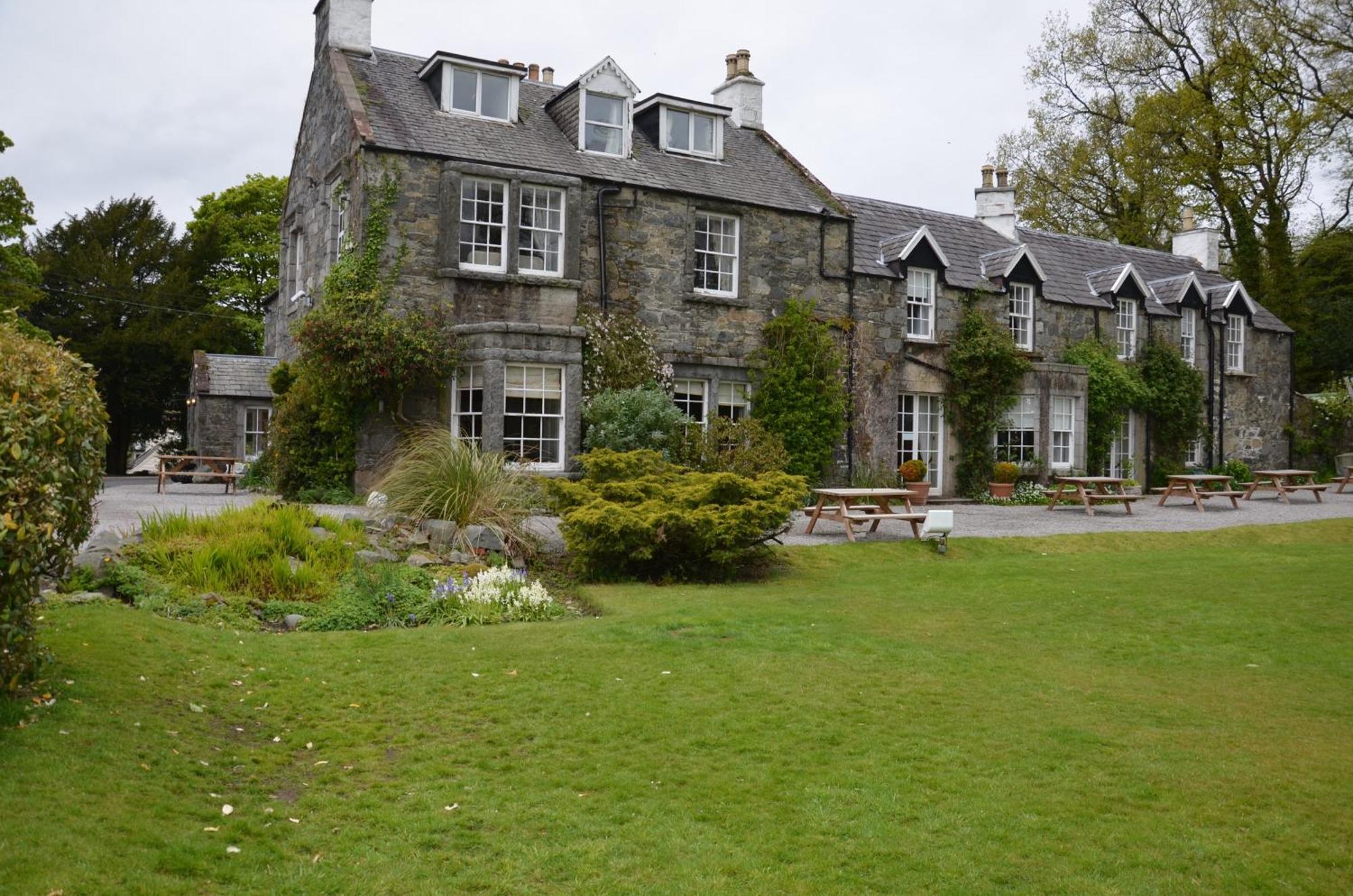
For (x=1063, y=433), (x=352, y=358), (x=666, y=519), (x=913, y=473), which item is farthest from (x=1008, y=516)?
(x=352, y=358)

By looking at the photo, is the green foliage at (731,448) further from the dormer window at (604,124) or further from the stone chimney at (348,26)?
the stone chimney at (348,26)

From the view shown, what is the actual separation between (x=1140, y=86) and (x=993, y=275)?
21.3 m

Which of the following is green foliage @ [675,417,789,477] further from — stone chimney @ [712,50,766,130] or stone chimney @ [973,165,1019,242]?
stone chimney @ [973,165,1019,242]

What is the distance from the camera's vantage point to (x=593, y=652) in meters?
8.62

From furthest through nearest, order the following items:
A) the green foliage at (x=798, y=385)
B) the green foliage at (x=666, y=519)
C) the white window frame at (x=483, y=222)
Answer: the green foliage at (x=798, y=385) → the white window frame at (x=483, y=222) → the green foliage at (x=666, y=519)

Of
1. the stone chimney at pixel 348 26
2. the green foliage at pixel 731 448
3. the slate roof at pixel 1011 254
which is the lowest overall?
the green foliage at pixel 731 448

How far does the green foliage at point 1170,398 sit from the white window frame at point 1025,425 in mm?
4745

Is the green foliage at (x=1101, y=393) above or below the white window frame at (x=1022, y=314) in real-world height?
below

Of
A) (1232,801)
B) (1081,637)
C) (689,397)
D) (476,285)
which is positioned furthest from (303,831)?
(689,397)

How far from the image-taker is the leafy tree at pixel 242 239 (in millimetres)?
43594

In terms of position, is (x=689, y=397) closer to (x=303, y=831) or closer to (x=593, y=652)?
(x=593, y=652)

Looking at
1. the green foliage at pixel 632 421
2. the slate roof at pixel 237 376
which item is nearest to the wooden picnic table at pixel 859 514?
the green foliage at pixel 632 421

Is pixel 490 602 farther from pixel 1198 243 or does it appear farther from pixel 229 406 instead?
pixel 1198 243

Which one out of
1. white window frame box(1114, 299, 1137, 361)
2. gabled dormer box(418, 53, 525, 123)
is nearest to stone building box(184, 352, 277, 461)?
gabled dormer box(418, 53, 525, 123)
